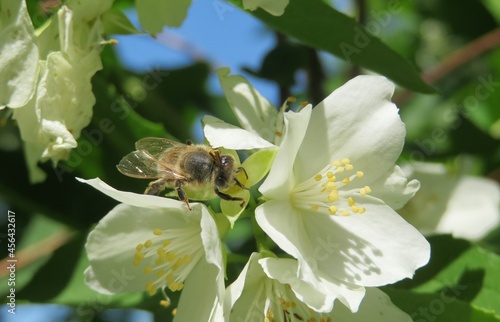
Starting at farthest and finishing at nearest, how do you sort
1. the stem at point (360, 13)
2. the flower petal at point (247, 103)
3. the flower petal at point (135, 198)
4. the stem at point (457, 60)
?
the stem at point (457, 60) → the stem at point (360, 13) → the flower petal at point (247, 103) → the flower petal at point (135, 198)

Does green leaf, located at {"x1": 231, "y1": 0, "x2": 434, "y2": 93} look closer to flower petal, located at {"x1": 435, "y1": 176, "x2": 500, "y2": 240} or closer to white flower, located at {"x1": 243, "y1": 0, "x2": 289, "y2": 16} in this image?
white flower, located at {"x1": 243, "y1": 0, "x2": 289, "y2": 16}

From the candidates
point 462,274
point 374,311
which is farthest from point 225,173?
point 462,274

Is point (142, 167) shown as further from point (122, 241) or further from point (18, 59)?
point (18, 59)

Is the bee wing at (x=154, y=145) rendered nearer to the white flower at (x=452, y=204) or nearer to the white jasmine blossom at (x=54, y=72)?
the white jasmine blossom at (x=54, y=72)

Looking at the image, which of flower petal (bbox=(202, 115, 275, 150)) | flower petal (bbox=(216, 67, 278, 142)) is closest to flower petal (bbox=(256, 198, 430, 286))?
flower petal (bbox=(202, 115, 275, 150))

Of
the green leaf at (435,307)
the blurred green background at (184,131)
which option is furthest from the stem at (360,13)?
the green leaf at (435,307)

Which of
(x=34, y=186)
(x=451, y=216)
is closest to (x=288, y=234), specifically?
(x=34, y=186)

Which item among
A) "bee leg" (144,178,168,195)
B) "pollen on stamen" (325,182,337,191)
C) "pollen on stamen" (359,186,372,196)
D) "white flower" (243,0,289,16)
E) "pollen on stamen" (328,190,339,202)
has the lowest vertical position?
"bee leg" (144,178,168,195)
